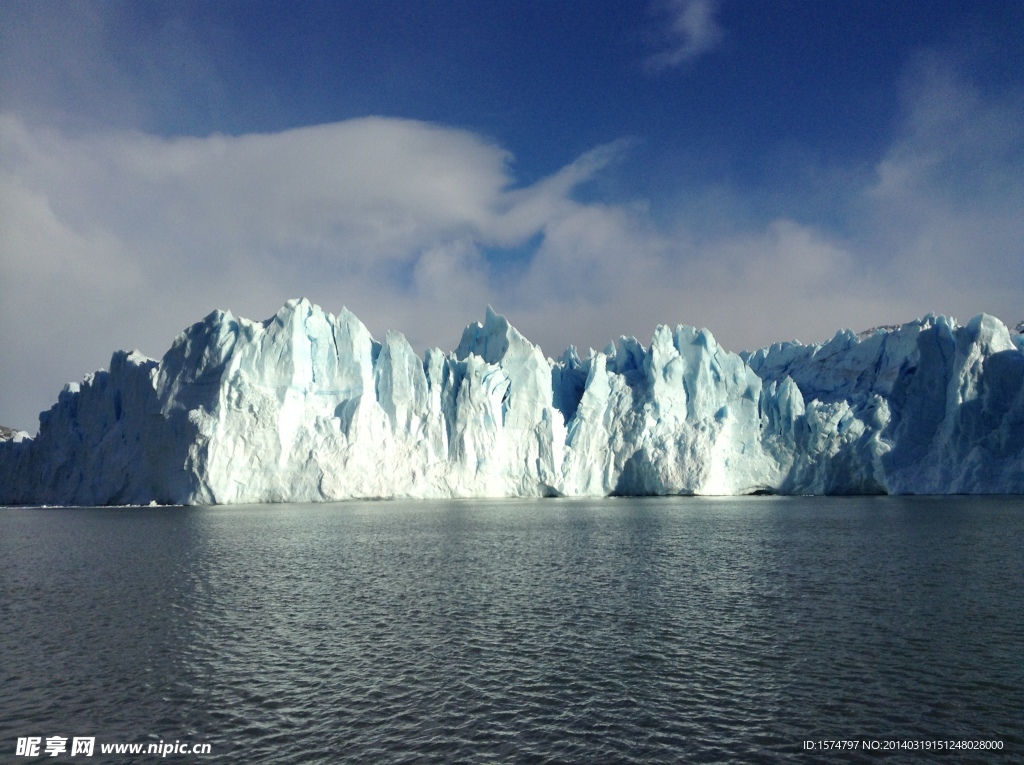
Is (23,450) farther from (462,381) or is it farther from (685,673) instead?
(685,673)

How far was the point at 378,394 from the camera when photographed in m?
47.5

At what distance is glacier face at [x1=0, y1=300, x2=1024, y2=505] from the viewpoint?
4231cm

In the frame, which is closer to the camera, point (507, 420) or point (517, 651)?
point (517, 651)

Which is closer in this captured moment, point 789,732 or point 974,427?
point 789,732

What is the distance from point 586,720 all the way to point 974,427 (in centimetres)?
4836

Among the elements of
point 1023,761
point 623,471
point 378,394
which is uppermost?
point 378,394

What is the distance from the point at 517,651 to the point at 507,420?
3944 centimetres

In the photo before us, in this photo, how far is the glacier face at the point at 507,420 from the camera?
4231 cm

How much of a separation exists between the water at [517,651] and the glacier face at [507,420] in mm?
21758

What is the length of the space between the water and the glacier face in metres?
21.8

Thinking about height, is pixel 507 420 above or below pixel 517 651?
above

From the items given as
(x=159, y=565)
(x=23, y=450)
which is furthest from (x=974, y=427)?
(x=23, y=450)

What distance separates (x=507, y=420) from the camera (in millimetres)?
49781

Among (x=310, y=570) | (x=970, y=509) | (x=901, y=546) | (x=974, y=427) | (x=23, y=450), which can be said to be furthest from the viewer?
(x=23, y=450)
